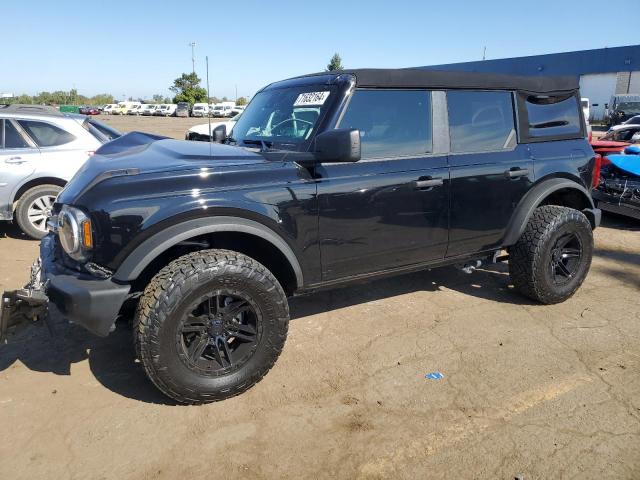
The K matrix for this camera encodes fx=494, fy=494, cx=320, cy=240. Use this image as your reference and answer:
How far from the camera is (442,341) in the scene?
3764mm

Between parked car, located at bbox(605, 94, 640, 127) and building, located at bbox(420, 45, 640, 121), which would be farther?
building, located at bbox(420, 45, 640, 121)

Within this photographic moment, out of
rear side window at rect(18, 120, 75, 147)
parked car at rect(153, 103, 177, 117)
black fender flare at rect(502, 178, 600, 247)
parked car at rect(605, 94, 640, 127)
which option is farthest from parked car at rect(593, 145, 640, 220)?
parked car at rect(153, 103, 177, 117)

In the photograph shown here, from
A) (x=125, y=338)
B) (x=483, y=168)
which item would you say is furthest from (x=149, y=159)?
(x=483, y=168)

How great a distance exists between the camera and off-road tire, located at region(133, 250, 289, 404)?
2699mm

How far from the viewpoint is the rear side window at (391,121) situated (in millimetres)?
3408

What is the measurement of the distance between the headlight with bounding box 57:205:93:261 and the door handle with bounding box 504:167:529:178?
3.05 metres

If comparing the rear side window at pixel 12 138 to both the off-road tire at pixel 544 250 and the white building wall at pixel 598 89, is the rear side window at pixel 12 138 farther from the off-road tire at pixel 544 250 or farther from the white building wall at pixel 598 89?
the white building wall at pixel 598 89

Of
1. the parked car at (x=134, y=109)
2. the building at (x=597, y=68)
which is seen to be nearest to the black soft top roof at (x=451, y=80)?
the building at (x=597, y=68)

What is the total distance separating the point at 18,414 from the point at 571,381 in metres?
3.38

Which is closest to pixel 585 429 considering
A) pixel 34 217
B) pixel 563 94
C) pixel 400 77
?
pixel 400 77

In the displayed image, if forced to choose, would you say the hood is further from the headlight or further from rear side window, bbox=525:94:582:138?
rear side window, bbox=525:94:582:138

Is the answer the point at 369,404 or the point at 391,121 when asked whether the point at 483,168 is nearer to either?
the point at 391,121

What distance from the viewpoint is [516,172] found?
13.1 feet

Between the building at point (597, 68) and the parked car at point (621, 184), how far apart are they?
3941 cm
